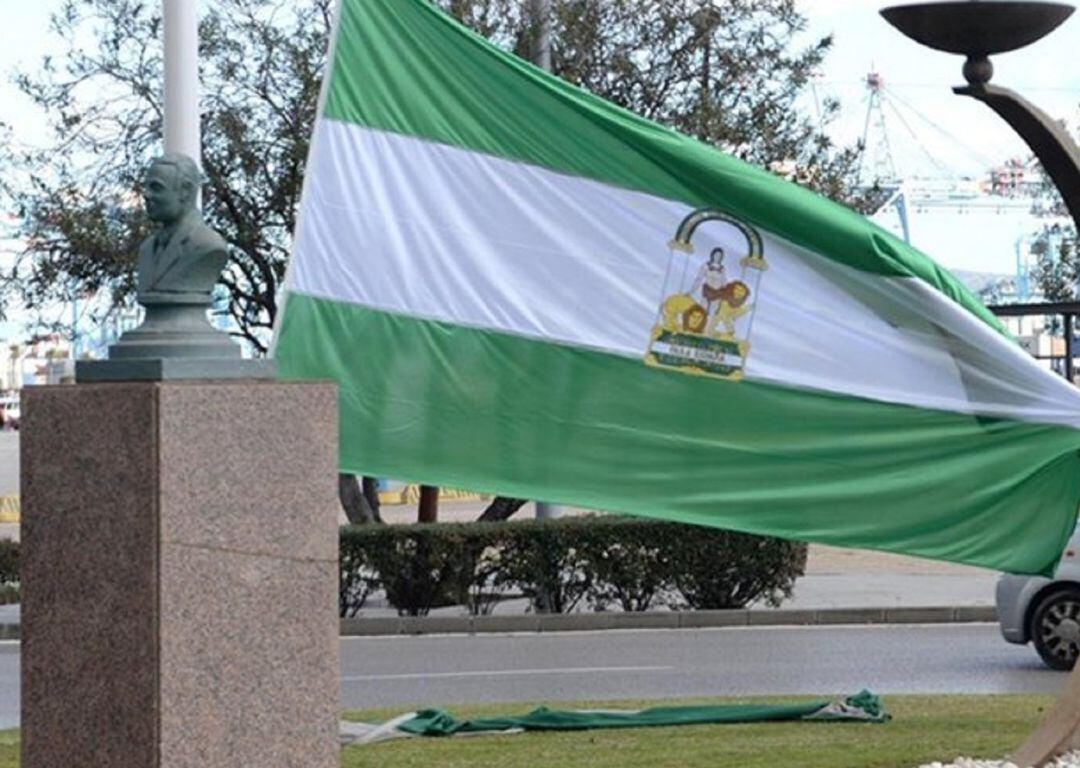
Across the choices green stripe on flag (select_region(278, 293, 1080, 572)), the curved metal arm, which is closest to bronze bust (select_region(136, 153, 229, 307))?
green stripe on flag (select_region(278, 293, 1080, 572))

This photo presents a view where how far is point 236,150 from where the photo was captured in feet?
82.2

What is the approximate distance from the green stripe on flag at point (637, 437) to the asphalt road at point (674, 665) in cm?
494

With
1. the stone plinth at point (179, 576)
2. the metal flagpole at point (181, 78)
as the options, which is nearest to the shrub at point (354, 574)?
the metal flagpole at point (181, 78)

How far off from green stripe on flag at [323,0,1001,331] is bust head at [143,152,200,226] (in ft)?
8.97

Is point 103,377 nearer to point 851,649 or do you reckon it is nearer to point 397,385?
point 397,385

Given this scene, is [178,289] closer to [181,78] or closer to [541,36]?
[181,78]

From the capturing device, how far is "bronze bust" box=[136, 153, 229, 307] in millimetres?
8211

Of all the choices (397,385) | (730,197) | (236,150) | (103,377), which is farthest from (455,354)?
(236,150)

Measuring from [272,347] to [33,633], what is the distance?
303cm

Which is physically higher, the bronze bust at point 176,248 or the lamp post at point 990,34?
the lamp post at point 990,34

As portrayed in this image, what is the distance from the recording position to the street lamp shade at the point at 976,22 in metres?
9.62

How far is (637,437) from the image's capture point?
10805mm

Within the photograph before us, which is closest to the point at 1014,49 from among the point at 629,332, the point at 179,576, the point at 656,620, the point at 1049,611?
the point at 629,332

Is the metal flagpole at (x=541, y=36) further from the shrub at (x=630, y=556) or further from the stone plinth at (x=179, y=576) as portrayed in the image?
the stone plinth at (x=179, y=576)
